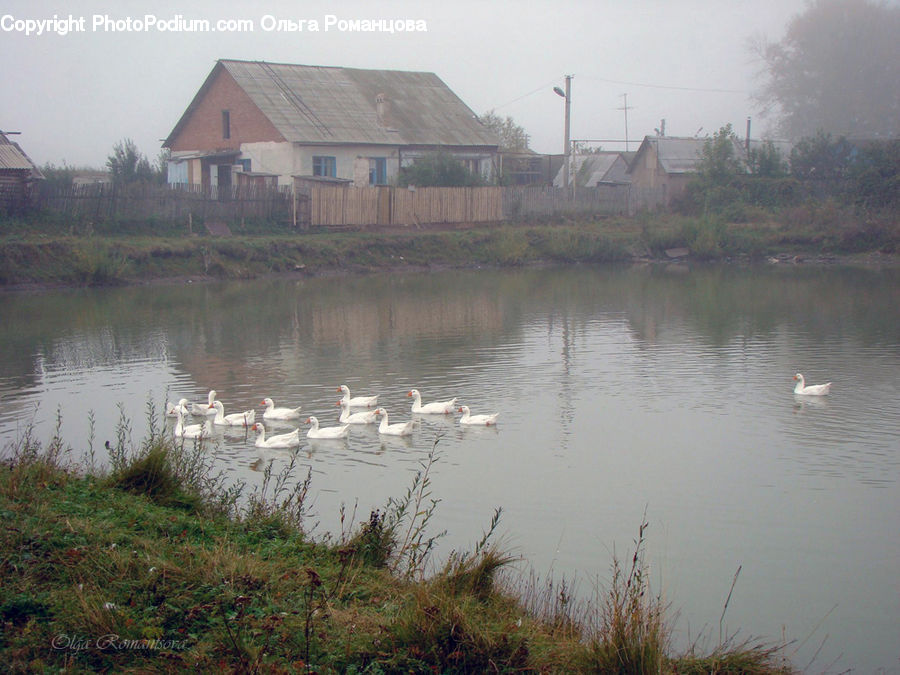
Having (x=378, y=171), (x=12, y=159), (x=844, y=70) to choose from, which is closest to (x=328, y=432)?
(x=12, y=159)

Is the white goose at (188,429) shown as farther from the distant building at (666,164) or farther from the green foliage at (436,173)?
the distant building at (666,164)

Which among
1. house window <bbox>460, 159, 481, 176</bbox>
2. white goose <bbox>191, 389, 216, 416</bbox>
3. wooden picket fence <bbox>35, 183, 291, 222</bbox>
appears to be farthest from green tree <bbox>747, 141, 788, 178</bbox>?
white goose <bbox>191, 389, 216, 416</bbox>

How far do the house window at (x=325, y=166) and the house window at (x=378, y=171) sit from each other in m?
2.26

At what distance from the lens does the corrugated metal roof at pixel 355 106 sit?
4534 cm

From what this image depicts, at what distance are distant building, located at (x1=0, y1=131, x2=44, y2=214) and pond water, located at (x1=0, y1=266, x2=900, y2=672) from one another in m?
5.62

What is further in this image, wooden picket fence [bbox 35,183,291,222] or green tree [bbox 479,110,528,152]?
green tree [bbox 479,110,528,152]

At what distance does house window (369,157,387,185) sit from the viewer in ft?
156

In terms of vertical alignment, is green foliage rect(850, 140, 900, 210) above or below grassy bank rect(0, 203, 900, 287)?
above

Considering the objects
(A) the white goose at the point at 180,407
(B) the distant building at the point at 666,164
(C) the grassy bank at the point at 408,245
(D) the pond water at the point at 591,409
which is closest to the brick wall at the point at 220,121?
(C) the grassy bank at the point at 408,245

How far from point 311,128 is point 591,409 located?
32689mm

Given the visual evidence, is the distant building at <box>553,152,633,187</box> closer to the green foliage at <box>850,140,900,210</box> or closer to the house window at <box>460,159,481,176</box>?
the house window at <box>460,159,481,176</box>

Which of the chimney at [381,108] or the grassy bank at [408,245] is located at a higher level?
the chimney at [381,108]

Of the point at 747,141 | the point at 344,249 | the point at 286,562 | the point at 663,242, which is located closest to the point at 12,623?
the point at 286,562

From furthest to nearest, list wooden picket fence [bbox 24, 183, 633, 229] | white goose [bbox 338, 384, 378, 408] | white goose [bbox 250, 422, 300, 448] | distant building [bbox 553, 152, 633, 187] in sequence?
distant building [bbox 553, 152, 633, 187] → wooden picket fence [bbox 24, 183, 633, 229] → white goose [bbox 338, 384, 378, 408] → white goose [bbox 250, 422, 300, 448]
